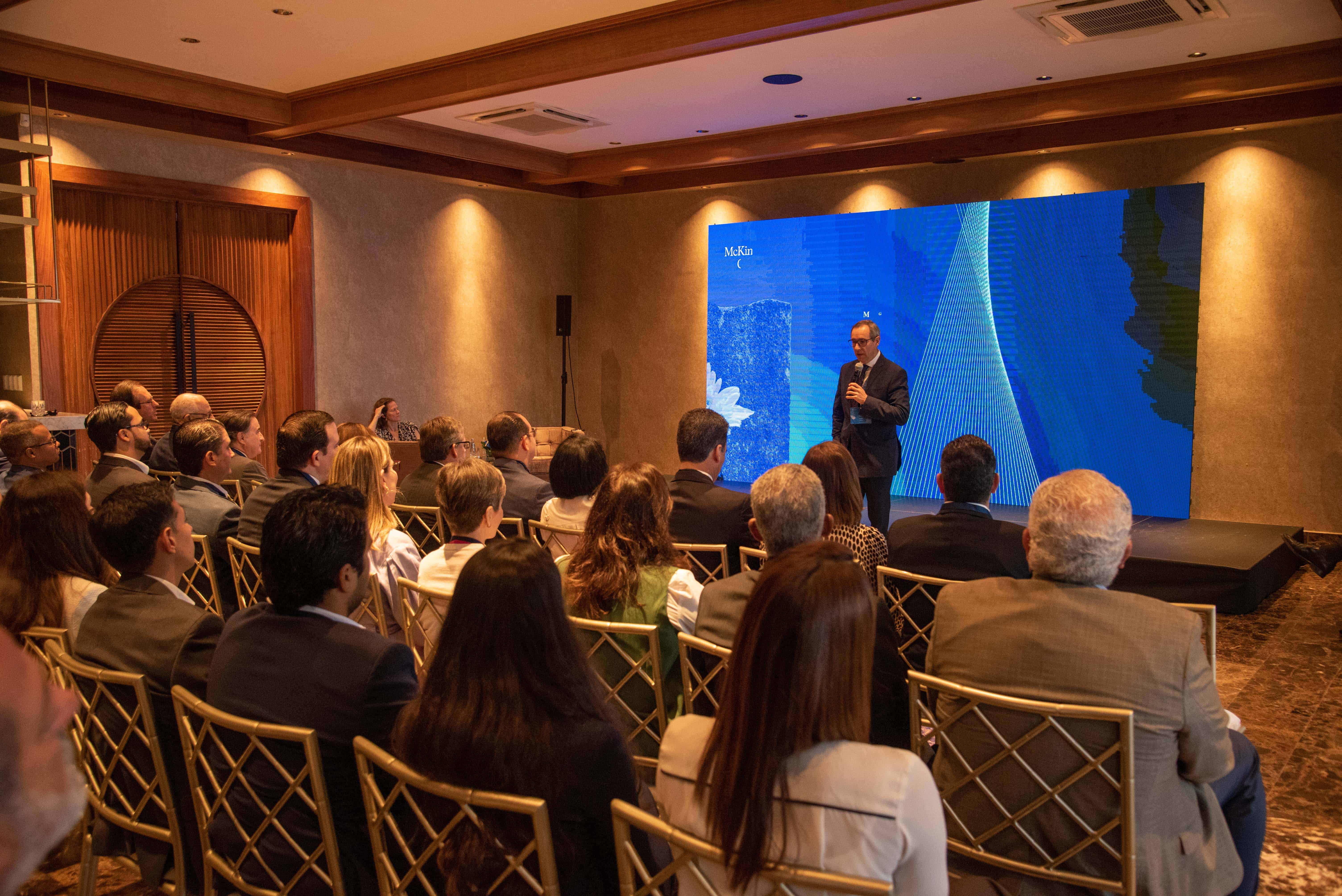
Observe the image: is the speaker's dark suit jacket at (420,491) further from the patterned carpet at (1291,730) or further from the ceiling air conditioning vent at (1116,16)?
the ceiling air conditioning vent at (1116,16)

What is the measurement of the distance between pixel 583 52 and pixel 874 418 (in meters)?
2.80

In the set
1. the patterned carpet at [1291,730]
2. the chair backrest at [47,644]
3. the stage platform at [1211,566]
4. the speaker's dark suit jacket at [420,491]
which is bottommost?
the patterned carpet at [1291,730]

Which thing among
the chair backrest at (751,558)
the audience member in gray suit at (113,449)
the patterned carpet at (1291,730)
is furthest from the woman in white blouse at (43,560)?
the audience member in gray suit at (113,449)

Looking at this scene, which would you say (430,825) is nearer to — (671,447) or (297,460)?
(297,460)

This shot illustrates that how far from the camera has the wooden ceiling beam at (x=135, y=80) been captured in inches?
240

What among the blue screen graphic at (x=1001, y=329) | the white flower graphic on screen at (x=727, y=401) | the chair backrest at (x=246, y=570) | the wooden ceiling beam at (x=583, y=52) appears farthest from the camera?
the white flower graphic on screen at (x=727, y=401)

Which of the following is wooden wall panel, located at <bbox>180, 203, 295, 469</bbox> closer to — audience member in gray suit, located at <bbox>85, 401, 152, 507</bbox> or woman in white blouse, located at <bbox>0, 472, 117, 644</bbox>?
audience member in gray suit, located at <bbox>85, 401, 152, 507</bbox>

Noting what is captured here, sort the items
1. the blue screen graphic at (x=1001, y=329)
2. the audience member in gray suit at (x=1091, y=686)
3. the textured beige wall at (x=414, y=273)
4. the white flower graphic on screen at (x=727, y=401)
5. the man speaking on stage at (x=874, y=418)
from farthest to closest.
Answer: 1. the white flower graphic on screen at (x=727, y=401)
2. the textured beige wall at (x=414, y=273)
3. the blue screen graphic at (x=1001, y=329)
4. the man speaking on stage at (x=874, y=418)
5. the audience member in gray suit at (x=1091, y=686)

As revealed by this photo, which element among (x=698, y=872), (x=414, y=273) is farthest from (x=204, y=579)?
(x=414, y=273)

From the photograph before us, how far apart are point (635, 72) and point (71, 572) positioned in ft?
16.8

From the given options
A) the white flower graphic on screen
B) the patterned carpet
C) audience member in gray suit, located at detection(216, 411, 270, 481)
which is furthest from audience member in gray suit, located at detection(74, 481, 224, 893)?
the white flower graphic on screen

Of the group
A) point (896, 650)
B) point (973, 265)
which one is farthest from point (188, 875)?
point (973, 265)

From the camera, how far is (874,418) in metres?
5.86

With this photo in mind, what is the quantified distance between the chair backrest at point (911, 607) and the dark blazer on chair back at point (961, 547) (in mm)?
39
